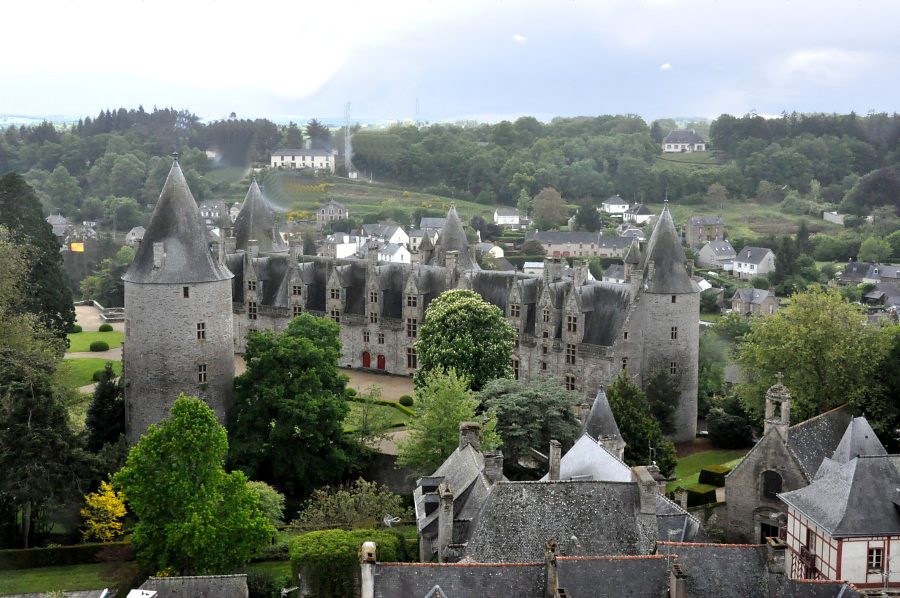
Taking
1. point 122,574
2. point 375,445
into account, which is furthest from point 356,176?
point 122,574

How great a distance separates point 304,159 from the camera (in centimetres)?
15488

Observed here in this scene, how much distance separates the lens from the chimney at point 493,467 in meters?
40.0

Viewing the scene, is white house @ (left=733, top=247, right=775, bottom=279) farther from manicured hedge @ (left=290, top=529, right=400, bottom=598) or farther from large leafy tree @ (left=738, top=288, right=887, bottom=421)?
manicured hedge @ (left=290, top=529, right=400, bottom=598)

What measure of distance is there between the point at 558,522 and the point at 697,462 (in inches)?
1027

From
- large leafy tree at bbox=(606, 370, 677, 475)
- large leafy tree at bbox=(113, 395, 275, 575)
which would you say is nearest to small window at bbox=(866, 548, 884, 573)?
large leafy tree at bbox=(606, 370, 677, 475)

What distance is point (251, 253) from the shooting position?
75188 mm

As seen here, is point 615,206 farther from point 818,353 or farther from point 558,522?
point 558,522

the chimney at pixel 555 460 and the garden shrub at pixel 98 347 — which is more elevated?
the chimney at pixel 555 460

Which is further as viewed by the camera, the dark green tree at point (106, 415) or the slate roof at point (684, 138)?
the slate roof at point (684, 138)

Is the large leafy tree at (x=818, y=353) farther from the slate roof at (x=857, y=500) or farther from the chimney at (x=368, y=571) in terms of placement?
the chimney at (x=368, y=571)

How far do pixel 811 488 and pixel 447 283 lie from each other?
1330 inches

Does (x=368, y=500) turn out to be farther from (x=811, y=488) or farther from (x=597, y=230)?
(x=597, y=230)

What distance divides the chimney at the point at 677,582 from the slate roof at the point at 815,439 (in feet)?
51.5

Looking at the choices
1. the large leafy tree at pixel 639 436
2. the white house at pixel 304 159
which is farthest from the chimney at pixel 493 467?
the white house at pixel 304 159
